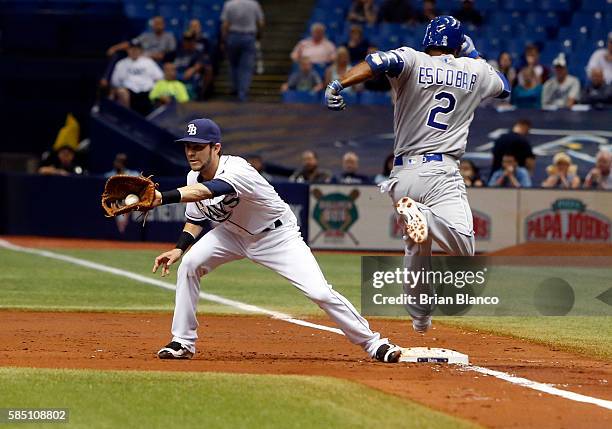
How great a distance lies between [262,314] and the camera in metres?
12.1

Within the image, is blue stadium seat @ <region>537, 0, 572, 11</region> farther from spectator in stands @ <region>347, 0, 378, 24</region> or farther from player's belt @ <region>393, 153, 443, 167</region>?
player's belt @ <region>393, 153, 443, 167</region>

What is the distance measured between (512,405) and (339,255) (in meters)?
12.4

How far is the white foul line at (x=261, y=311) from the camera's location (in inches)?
285

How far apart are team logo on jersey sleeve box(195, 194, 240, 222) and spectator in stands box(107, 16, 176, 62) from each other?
1488cm

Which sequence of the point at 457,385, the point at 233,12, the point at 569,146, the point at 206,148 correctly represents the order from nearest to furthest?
the point at 457,385
the point at 206,148
the point at 569,146
the point at 233,12

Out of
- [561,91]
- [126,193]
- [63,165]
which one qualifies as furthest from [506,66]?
[126,193]

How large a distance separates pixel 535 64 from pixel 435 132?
1341cm

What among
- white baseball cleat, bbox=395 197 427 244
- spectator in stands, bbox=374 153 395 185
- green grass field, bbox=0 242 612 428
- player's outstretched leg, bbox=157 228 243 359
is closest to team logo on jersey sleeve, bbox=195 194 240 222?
player's outstretched leg, bbox=157 228 243 359

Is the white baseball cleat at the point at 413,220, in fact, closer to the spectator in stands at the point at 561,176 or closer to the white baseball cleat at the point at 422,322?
the white baseball cleat at the point at 422,322

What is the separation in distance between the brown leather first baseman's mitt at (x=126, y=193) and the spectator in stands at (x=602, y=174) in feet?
41.9

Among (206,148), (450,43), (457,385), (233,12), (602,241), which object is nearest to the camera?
(457,385)

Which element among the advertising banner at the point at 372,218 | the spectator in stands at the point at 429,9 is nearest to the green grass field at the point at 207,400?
the advertising banner at the point at 372,218

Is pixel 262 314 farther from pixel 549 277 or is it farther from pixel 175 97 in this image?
pixel 175 97

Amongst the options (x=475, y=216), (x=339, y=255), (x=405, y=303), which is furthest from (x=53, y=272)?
(x=405, y=303)
